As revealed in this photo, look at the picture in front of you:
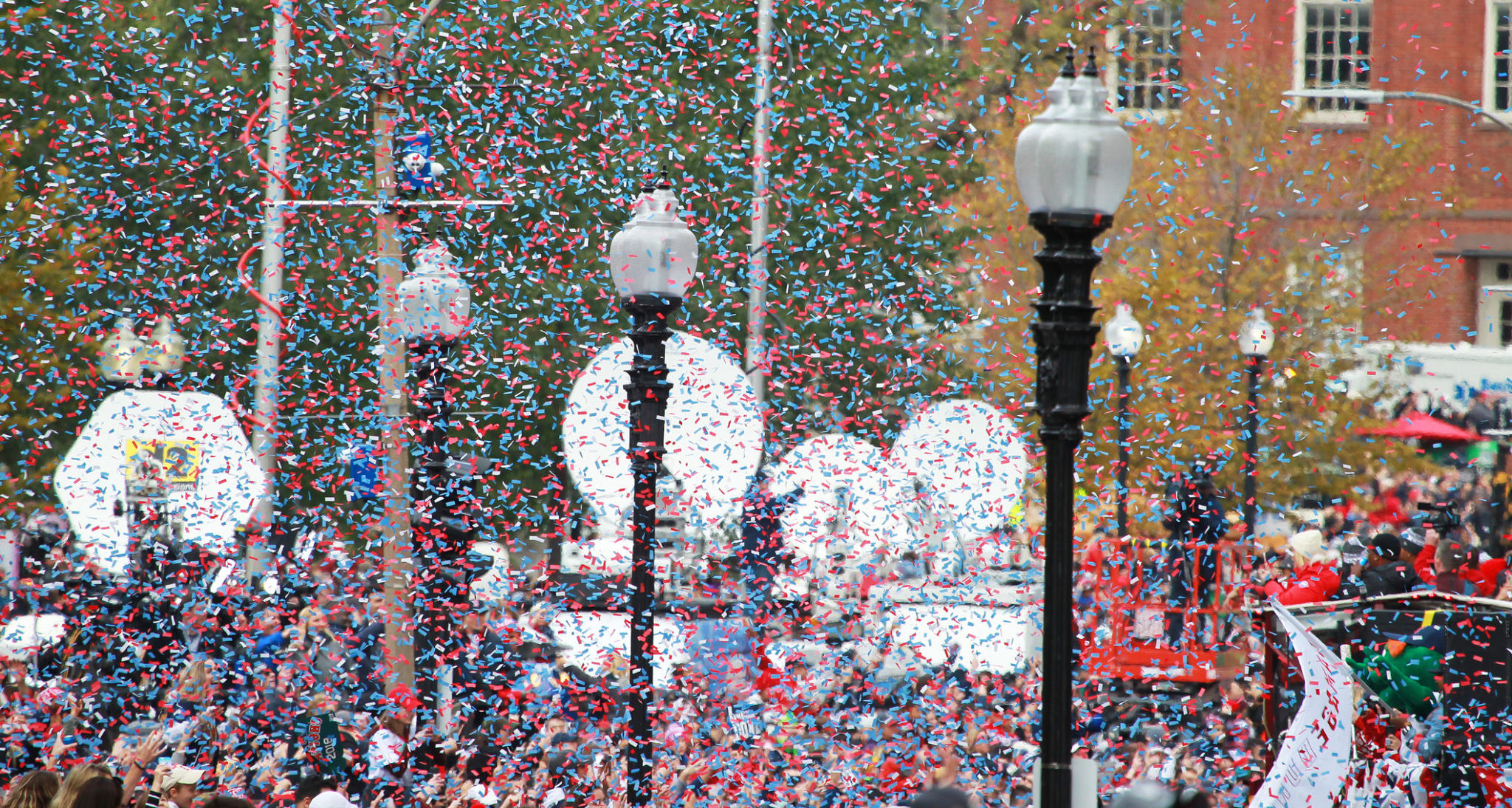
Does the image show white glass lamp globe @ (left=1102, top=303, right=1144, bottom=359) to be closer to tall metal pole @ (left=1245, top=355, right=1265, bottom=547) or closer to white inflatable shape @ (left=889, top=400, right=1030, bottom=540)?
tall metal pole @ (left=1245, top=355, right=1265, bottom=547)

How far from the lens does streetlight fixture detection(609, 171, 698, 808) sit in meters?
9.73

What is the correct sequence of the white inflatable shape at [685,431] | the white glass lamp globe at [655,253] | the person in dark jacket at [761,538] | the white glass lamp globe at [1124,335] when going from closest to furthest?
the white glass lamp globe at [655,253] → the person in dark jacket at [761,538] → the white inflatable shape at [685,431] → the white glass lamp globe at [1124,335]

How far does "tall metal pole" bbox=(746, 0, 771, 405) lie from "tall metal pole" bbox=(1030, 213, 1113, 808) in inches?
305

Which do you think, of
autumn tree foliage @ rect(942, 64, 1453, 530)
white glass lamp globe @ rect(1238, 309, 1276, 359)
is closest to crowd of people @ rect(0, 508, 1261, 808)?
white glass lamp globe @ rect(1238, 309, 1276, 359)

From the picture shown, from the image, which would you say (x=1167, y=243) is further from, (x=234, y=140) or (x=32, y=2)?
(x=32, y=2)

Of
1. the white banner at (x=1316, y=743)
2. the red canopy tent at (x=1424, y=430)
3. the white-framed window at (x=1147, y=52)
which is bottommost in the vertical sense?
the white banner at (x=1316, y=743)

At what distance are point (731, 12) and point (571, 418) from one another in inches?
169

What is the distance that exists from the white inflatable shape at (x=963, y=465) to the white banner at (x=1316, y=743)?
17.7ft

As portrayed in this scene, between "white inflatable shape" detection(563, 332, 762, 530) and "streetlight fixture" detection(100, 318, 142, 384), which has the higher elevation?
"streetlight fixture" detection(100, 318, 142, 384)

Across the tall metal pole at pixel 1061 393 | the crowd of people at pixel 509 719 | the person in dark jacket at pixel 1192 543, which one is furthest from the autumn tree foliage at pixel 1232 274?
the tall metal pole at pixel 1061 393

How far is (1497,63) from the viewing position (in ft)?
87.2

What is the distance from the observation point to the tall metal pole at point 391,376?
1336 centimetres

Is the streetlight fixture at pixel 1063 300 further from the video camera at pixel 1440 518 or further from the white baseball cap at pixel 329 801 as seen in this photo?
the video camera at pixel 1440 518

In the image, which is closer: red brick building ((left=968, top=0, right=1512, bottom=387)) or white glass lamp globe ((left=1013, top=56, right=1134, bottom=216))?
white glass lamp globe ((left=1013, top=56, right=1134, bottom=216))
